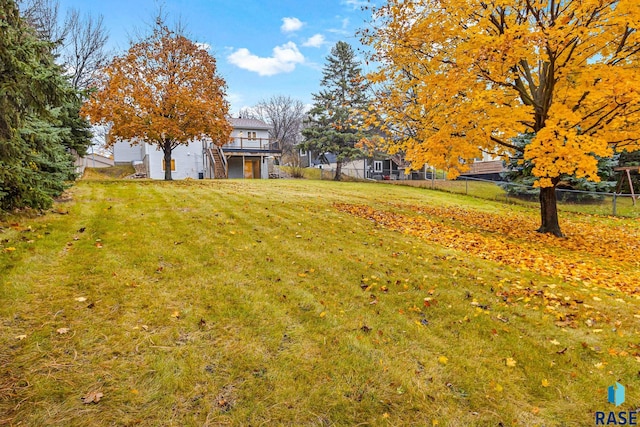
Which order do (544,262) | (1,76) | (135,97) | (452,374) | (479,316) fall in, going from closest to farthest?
1. (452,374)
2. (479,316)
3. (1,76)
4. (544,262)
5. (135,97)

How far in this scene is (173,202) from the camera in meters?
9.50

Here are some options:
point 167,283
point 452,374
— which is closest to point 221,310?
point 167,283

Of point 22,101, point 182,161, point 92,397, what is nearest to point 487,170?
point 182,161

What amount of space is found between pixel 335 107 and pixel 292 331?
27.9 metres

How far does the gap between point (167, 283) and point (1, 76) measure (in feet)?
12.4

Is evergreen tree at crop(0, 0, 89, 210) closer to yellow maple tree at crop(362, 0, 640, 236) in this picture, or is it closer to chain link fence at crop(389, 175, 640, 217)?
yellow maple tree at crop(362, 0, 640, 236)

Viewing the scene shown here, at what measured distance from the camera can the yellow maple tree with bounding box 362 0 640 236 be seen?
6.97 m

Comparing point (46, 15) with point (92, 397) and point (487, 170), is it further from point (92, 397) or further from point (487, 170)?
point (487, 170)

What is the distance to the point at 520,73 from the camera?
29.8 feet

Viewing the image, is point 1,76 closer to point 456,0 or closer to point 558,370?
point 558,370

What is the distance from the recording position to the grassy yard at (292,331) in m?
2.58

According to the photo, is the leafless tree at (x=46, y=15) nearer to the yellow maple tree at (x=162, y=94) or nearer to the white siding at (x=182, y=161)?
the yellow maple tree at (x=162, y=94)

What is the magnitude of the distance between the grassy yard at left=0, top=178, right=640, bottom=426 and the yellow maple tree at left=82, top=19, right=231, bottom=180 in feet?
39.2

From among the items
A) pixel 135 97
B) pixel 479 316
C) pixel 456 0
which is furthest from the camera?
pixel 135 97
